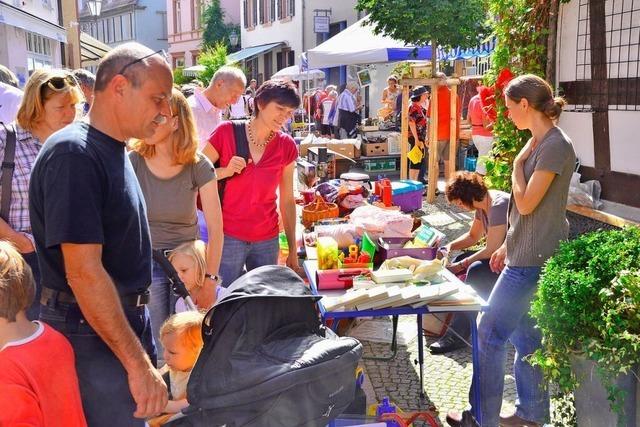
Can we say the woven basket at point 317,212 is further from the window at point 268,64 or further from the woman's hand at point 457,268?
the window at point 268,64

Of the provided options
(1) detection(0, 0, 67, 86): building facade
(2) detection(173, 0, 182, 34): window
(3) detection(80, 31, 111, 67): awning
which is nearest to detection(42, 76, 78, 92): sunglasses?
(1) detection(0, 0, 67, 86): building facade

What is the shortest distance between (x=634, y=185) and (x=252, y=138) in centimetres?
289

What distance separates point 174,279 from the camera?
321 cm

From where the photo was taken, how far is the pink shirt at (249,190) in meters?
4.11

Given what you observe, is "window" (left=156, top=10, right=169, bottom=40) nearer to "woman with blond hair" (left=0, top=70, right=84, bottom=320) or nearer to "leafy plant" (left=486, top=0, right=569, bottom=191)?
"leafy plant" (left=486, top=0, right=569, bottom=191)

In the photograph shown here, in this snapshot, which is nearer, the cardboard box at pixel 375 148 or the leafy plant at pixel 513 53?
the leafy plant at pixel 513 53

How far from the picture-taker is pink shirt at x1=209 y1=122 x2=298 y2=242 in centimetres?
411

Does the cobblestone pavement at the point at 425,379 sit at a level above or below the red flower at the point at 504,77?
below

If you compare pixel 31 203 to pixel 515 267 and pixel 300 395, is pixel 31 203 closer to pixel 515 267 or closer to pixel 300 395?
pixel 300 395

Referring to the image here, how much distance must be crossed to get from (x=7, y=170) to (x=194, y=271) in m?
1.08

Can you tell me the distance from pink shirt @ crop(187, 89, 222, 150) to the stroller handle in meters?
2.09

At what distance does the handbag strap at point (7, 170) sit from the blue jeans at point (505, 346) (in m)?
2.55

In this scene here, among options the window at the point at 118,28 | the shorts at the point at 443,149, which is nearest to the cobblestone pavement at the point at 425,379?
the shorts at the point at 443,149

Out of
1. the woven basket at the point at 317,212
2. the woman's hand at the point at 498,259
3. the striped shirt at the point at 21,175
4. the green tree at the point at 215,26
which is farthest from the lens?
the green tree at the point at 215,26
